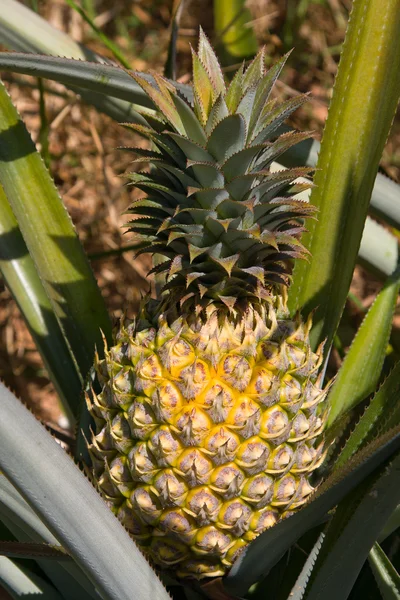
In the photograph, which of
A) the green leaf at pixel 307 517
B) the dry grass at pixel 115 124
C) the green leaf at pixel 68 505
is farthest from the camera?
the dry grass at pixel 115 124

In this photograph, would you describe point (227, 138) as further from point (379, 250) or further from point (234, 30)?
point (234, 30)

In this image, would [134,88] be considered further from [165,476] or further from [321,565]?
[321,565]

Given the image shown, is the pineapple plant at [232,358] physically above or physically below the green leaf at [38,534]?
above

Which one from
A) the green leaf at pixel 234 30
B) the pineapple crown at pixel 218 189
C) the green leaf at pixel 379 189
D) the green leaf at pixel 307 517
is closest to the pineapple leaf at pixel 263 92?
the pineapple crown at pixel 218 189

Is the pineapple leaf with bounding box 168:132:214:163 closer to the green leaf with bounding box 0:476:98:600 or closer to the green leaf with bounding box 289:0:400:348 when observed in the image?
the green leaf with bounding box 289:0:400:348

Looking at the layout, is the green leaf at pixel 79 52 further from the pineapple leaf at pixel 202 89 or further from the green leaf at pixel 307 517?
the green leaf at pixel 307 517

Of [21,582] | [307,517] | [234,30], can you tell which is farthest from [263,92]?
[234,30]
